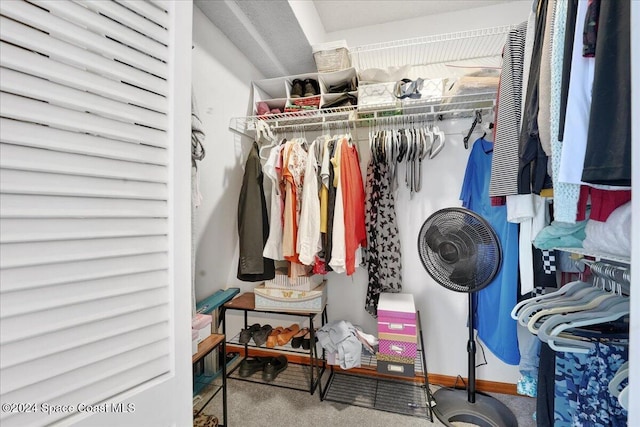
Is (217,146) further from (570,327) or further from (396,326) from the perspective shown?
(570,327)

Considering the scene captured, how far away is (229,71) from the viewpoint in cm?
183

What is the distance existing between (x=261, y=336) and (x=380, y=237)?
1111 millimetres

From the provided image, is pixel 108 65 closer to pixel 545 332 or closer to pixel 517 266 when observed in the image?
pixel 545 332

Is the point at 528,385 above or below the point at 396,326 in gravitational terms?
below

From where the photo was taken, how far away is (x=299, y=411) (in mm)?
1618

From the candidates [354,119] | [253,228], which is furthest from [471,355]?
[354,119]

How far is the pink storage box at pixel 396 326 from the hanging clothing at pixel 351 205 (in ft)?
1.20

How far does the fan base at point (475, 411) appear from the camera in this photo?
153cm

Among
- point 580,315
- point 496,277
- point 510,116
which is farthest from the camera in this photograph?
point 496,277

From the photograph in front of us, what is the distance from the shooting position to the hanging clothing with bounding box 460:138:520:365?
60.5 inches

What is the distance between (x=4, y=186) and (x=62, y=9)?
1.11ft

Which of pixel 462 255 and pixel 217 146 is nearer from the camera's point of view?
pixel 462 255

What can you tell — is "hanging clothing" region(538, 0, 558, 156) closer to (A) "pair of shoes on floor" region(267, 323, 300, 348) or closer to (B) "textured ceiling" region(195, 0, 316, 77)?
(B) "textured ceiling" region(195, 0, 316, 77)

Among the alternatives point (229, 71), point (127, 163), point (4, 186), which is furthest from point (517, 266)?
point (229, 71)
